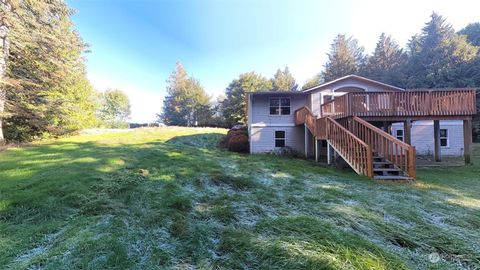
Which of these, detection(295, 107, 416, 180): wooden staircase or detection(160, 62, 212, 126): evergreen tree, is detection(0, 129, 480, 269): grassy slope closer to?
detection(295, 107, 416, 180): wooden staircase

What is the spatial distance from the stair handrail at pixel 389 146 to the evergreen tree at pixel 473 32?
3638 cm

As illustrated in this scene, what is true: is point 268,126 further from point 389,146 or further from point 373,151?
point 389,146

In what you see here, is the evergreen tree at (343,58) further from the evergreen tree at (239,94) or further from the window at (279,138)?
the window at (279,138)

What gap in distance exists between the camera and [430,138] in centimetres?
1600

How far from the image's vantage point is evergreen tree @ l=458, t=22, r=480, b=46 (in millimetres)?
32838

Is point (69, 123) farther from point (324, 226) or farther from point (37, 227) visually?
point (324, 226)

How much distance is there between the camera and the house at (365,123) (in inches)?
331

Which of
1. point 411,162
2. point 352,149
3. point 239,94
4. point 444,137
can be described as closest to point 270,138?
point 352,149

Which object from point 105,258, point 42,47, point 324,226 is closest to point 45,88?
point 42,47

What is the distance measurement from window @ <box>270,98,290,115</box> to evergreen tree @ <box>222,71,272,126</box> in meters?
18.1

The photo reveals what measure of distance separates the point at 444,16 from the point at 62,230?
159 ft

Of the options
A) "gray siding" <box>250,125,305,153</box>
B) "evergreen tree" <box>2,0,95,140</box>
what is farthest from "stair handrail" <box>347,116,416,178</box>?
"evergreen tree" <box>2,0,95,140</box>

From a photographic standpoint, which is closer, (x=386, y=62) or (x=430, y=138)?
(x=430, y=138)

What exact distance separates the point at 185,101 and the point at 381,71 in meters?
30.6
